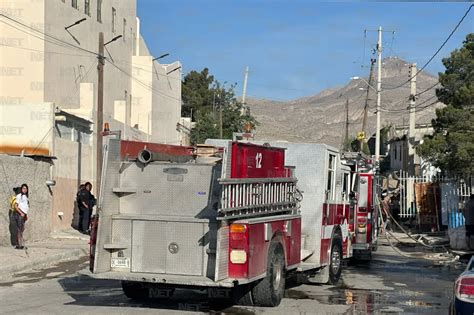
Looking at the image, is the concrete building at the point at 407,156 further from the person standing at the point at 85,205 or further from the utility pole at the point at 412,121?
the person standing at the point at 85,205

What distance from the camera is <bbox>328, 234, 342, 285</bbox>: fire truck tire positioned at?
1354cm

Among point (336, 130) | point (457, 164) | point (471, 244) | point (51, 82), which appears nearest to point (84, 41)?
point (51, 82)

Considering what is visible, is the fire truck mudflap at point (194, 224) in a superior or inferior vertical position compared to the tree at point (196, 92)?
inferior

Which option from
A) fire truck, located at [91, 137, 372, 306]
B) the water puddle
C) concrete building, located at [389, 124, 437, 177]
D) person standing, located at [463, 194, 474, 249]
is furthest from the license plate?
concrete building, located at [389, 124, 437, 177]

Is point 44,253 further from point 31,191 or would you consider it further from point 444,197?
point 444,197

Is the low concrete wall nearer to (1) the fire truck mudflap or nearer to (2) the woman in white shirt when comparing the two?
(2) the woman in white shirt

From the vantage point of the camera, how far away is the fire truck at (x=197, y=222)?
9.69m

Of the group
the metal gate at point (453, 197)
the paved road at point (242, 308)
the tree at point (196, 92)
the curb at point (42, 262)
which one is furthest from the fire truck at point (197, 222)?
the tree at point (196, 92)

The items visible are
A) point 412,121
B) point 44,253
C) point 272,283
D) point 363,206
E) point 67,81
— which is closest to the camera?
point 272,283

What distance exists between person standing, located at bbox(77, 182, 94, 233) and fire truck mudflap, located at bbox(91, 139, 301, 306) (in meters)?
14.1

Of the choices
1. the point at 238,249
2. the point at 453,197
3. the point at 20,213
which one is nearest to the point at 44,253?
the point at 20,213

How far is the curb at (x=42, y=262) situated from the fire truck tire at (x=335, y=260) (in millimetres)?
6589

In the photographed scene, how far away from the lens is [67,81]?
1243 inches

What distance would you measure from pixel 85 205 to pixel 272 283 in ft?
49.8
